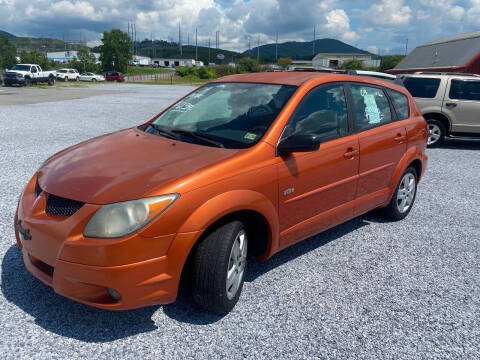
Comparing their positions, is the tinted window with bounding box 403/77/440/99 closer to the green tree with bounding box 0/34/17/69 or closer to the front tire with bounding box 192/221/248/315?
the front tire with bounding box 192/221/248/315

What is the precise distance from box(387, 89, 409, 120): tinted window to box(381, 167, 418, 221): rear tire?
2.19ft

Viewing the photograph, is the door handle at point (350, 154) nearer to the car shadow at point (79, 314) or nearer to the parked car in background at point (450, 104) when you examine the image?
the car shadow at point (79, 314)

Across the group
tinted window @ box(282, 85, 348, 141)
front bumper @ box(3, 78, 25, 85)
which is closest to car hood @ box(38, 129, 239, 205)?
tinted window @ box(282, 85, 348, 141)

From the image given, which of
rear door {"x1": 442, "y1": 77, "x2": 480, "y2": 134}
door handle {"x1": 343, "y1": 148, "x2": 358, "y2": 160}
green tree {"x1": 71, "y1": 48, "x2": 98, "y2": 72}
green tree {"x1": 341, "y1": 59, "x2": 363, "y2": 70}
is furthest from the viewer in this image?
green tree {"x1": 71, "y1": 48, "x2": 98, "y2": 72}

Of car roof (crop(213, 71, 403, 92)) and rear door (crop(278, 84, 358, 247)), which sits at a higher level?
car roof (crop(213, 71, 403, 92))

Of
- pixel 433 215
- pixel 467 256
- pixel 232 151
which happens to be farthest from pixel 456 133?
pixel 232 151

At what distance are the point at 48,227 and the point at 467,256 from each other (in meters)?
3.88

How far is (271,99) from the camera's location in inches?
141

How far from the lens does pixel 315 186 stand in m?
3.47

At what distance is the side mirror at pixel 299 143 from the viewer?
10.0ft

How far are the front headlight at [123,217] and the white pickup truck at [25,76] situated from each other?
36.5 m

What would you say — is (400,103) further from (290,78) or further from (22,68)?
(22,68)

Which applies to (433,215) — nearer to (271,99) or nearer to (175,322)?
(271,99)

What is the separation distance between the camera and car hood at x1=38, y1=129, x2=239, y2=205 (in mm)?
2545
